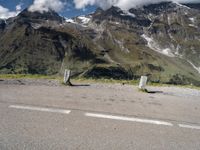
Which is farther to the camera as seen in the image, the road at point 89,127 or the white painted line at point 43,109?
the white painted line at point 43,109

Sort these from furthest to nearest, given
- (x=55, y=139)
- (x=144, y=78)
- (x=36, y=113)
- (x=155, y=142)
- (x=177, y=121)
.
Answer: (x=144, y=78), (x=177, y=121), (x=36, y=113), (x=155, y=142), (x=55, y=139)

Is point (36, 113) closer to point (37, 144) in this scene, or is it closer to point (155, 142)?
point (37, 144)

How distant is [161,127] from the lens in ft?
25.9

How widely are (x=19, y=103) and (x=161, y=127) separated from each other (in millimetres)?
4610

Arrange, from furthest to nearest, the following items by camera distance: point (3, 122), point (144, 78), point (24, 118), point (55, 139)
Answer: point (144, 78)
point (24, 118)
point (3, 122)
point (55, 139)

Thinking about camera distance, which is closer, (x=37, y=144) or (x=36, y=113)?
(x=37, y=144)

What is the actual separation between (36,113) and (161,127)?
3.53 metres

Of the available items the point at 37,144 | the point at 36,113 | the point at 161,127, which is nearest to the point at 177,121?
the point at 161,127

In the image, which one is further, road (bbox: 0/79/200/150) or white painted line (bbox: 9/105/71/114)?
white painted line (bbox: 9/105/71/114)

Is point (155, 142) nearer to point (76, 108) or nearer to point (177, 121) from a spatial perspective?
point (177, 121)

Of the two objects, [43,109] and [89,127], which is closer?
[89,127]

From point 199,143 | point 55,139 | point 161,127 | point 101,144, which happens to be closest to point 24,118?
point 55,139

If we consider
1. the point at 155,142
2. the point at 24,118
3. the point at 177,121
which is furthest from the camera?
the point at 177,121

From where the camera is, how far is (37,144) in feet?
18.5
